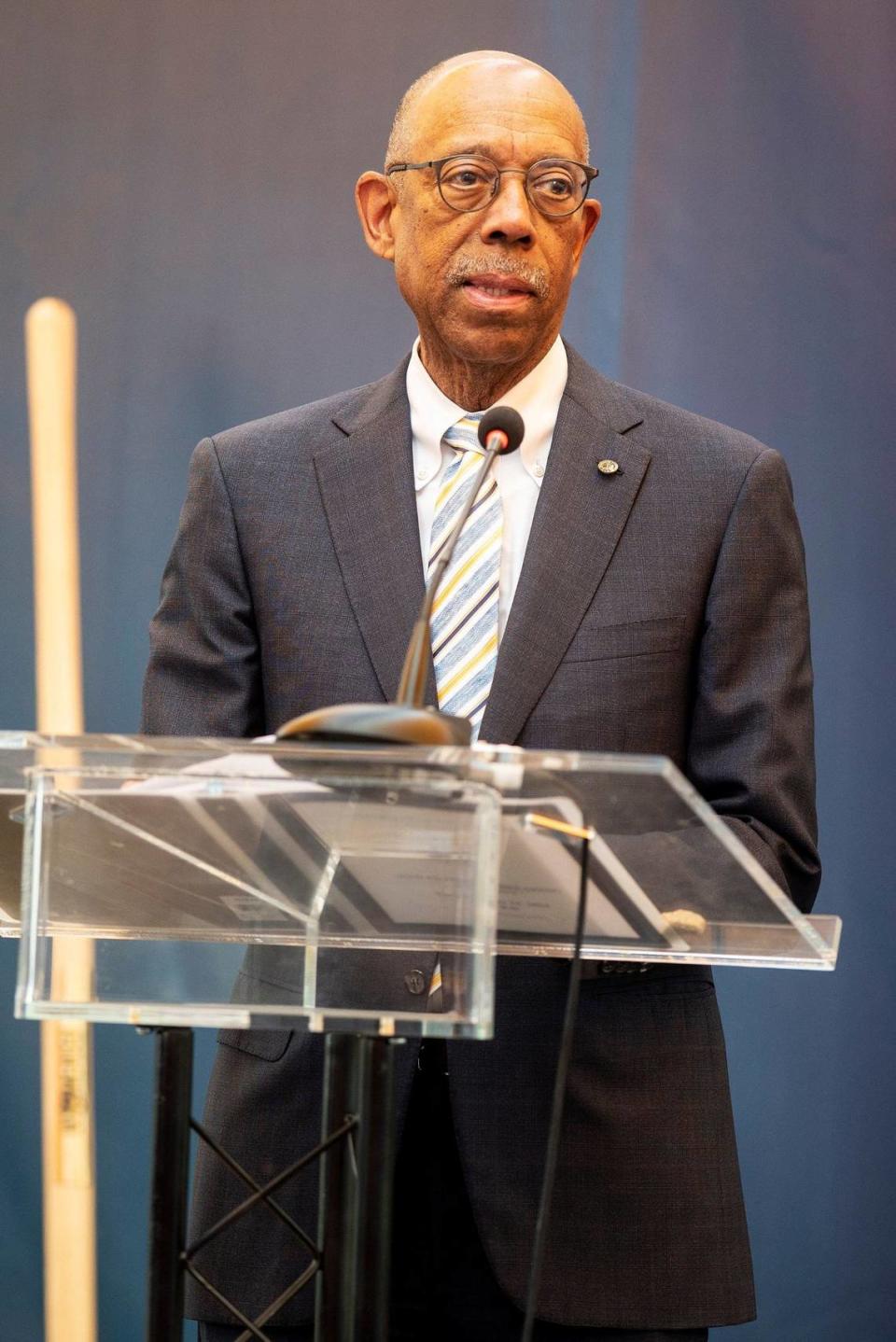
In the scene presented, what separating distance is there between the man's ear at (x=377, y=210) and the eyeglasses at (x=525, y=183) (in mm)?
171

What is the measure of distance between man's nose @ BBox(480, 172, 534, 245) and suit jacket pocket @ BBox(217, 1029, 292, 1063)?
33.9 inches

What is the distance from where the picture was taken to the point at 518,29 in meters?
2.79

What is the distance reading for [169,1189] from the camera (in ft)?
4.01

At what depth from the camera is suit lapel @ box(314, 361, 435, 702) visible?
1834 mm

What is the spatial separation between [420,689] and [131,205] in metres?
1.76

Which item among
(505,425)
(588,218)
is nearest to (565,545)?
(505,425)

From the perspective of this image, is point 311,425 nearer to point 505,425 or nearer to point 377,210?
point 377,210

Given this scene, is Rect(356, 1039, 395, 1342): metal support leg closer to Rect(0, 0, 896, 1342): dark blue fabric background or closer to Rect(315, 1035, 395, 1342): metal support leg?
Rect(315, 1035, 395, 1342): metal support leg

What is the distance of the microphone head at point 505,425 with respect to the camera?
1.52 m

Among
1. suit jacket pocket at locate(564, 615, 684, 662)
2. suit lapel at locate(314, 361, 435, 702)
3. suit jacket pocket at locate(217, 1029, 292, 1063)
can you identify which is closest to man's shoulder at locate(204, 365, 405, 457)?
suit lapel at locate(314, 361, 435, 702)

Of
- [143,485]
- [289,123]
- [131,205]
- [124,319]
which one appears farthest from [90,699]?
[289,123]

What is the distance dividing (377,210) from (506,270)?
30 cm

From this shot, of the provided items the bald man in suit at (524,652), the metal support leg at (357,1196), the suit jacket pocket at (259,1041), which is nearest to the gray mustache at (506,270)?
the bald man in suit at (524,652)

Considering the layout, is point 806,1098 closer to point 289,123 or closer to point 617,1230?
point 617,1230
